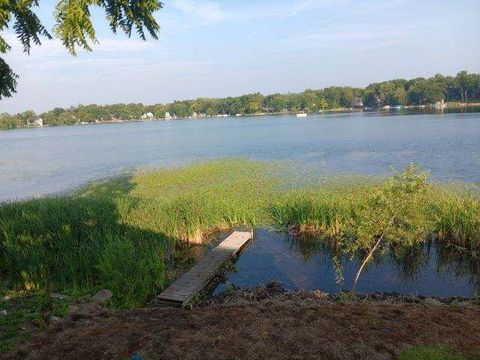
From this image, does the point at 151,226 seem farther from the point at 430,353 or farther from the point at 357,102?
the point at 357,102

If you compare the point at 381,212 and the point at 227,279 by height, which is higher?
the point at 381,212

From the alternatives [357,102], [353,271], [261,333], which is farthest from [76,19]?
[357,102]

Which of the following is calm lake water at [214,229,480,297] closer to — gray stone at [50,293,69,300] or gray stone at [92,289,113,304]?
gray stone at [92,289,113,304]

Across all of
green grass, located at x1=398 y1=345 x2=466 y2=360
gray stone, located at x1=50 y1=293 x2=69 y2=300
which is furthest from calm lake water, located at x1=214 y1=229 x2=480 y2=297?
green grass, located at x1=398 y1=345 x2=466 y2=360

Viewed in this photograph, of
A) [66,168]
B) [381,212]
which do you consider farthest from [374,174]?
[66,168]

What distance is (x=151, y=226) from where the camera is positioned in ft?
42.6

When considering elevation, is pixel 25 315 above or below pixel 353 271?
above

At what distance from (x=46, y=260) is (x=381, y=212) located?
8618 millimetres

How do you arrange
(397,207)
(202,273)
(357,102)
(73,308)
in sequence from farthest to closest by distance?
(357,102) → (202,273) → (397,207) → (73,308)

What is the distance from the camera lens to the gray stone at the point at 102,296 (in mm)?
9070

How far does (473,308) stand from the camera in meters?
8.30

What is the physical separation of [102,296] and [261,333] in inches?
171

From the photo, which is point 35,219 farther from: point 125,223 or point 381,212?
point 381,212

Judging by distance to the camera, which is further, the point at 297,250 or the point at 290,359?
the point at 297,250
